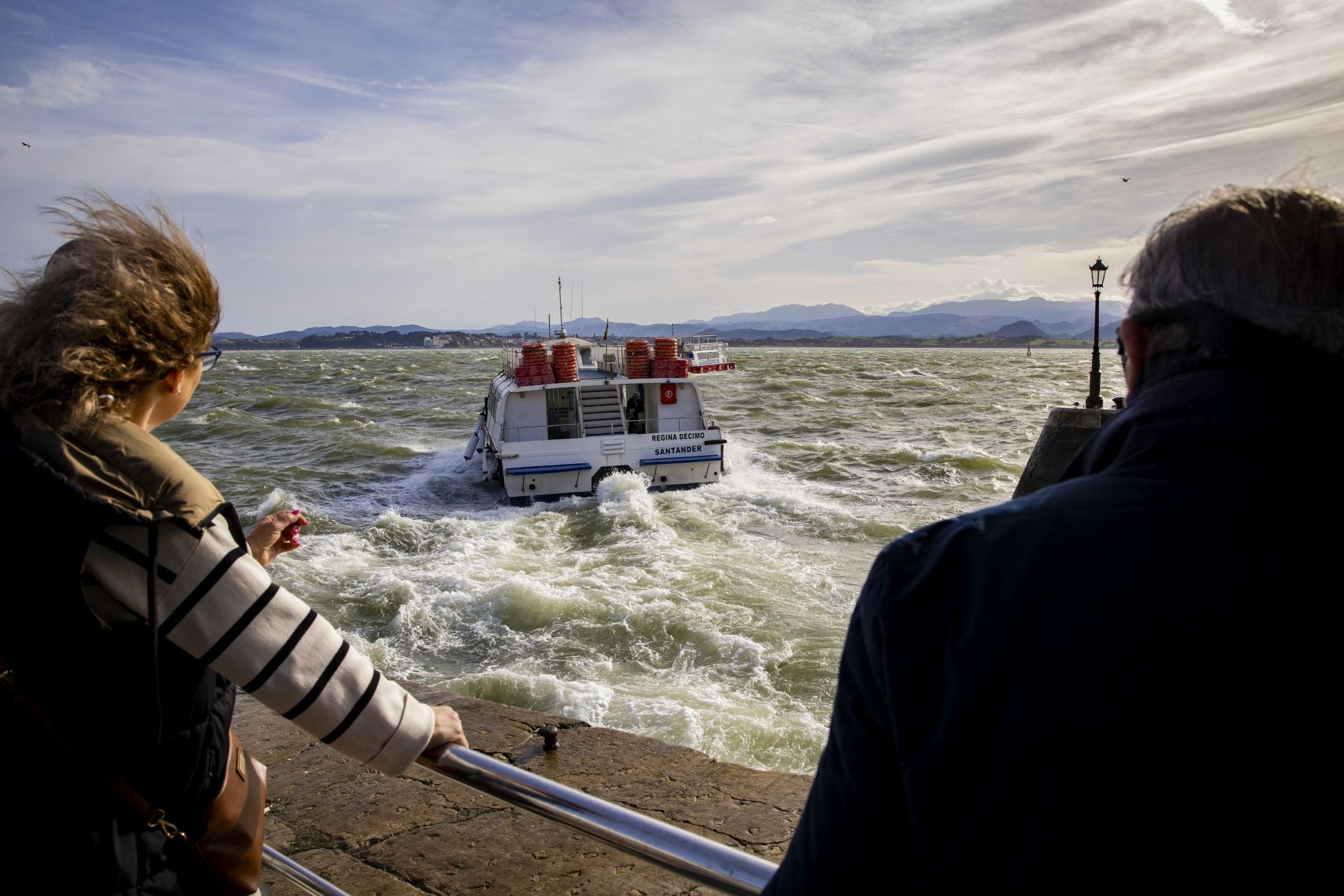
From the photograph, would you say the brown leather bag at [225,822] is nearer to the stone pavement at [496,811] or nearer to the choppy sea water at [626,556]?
the stone pavement at [496,811]

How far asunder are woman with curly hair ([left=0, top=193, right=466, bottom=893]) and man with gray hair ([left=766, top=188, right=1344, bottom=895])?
3.15 feet

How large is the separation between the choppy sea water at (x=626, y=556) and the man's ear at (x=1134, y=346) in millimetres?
6955

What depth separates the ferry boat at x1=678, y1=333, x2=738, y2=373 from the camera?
21.5 metres

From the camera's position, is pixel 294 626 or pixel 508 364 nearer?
pixel 294 626

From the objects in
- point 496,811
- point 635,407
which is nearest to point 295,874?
point 496,811

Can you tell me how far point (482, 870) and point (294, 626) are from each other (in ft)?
8.33

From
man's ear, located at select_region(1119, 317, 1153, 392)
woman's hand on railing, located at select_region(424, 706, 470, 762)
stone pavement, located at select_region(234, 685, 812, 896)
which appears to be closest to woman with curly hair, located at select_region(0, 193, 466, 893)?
woman's hand on railing, located at select_region(424, 706, 470, 762)

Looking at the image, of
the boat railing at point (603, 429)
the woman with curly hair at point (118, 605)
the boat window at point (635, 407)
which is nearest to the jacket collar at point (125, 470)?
the woman with curly hair at point (118, 605)

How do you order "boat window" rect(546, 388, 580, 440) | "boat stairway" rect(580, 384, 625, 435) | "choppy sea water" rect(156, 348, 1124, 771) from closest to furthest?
"choppy sea water" rect(156, 348, 1124, 771)
"boat stairway" rect(580, 384, 625, 435)
"boat window" rect(546, 388, 580, 440)

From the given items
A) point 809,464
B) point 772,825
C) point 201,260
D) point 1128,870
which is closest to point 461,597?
point 772,825

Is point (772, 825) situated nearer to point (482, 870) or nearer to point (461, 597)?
point (482, 870)

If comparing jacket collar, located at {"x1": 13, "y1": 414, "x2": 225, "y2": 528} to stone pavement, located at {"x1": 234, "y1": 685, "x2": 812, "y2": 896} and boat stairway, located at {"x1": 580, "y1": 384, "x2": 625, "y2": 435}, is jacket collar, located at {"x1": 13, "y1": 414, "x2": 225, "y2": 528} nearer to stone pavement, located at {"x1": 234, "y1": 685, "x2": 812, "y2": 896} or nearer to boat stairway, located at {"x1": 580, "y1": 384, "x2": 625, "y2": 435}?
stone pavement, located at {"x1": 234, "y1": 685, "x2": 812, "y2": 896}

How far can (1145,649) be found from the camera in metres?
0.91

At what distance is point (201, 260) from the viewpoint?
1.77m
